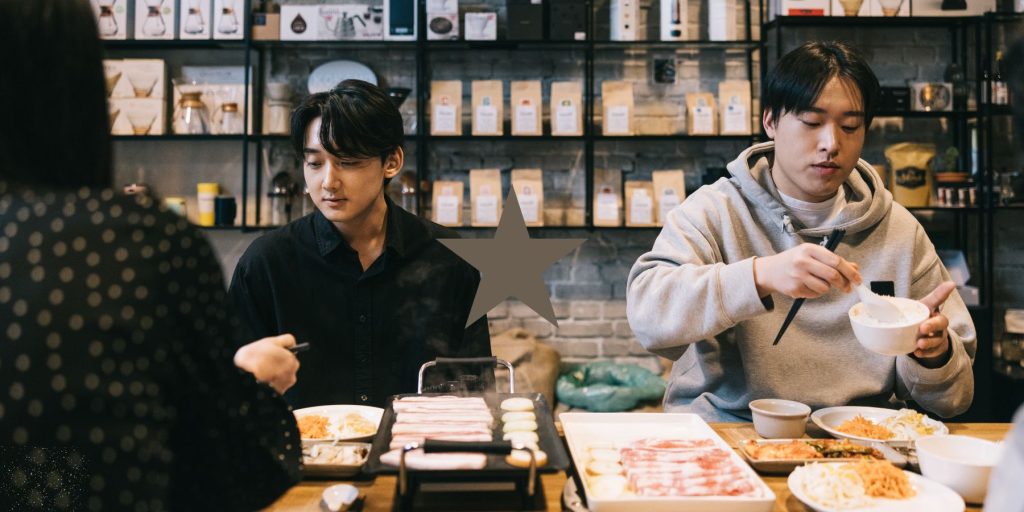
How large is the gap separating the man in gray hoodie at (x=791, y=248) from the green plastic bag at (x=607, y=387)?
1.48 metres

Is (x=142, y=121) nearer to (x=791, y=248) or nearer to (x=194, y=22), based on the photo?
(x=194, y=22)

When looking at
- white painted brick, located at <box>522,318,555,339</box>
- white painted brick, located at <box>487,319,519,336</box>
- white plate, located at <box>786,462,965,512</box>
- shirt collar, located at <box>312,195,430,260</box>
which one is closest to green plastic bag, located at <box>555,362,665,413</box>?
white painted brick, located at <box>522,318,555,339</box>

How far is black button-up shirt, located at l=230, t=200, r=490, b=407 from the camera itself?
2.08 m

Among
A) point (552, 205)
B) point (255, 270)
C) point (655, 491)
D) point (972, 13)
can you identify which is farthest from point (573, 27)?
point (655, 491)

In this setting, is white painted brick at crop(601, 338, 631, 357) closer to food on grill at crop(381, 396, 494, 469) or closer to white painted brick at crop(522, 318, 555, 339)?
white painted brick at crop(522, 318, 555, 339)

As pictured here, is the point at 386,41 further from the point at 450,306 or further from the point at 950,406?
the point at 950,406

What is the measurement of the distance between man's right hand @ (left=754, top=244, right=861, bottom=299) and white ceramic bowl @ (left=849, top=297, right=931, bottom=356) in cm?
8

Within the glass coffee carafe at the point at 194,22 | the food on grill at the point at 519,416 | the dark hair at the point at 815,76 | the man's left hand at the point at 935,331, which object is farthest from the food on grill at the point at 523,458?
the glass coffee carafe at the point at 194,22

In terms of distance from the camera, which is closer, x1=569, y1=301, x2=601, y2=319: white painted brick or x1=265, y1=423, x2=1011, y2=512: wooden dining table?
x1=265, y1=423, x2=1011, y2=512: wooden dining table

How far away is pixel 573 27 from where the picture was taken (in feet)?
12.1

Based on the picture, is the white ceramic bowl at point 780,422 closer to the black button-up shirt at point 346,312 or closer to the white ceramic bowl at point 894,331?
the white ceramic bowl at point 894,331

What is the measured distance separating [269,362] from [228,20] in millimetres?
3077

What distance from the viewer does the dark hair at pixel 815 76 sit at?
1.86 meters

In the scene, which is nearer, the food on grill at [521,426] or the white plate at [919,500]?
the white plate at [919,500]
